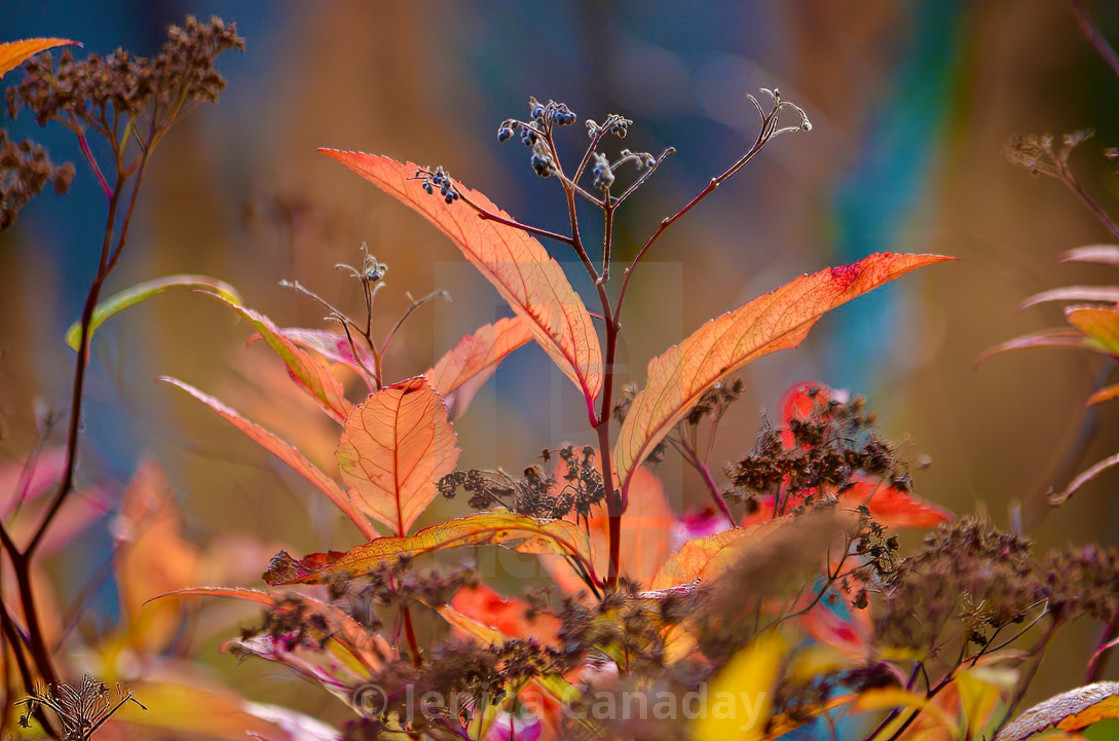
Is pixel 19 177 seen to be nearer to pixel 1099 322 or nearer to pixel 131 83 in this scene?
pixel 131 83

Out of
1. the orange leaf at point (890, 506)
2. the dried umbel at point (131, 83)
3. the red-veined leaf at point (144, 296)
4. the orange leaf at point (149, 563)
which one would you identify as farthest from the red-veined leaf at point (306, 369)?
the orange leaf at point (149, 563)

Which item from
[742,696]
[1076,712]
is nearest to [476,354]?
[742,696]

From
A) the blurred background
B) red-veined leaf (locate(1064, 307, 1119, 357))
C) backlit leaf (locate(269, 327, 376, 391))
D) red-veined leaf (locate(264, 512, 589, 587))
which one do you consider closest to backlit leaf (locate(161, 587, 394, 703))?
red-veined leaf (locate(264, 512, 589, 587))

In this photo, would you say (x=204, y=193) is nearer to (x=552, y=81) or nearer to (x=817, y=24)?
(x=552, y=81)

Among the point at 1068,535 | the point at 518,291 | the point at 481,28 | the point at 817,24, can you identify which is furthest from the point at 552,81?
the point at 1068,535

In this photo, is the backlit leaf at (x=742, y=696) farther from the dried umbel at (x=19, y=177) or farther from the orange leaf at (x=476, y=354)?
the dried umbel at (x=19, y=177)

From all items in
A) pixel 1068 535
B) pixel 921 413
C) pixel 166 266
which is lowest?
pixel 1068 535

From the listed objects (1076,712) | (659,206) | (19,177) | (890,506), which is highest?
(659,206)
